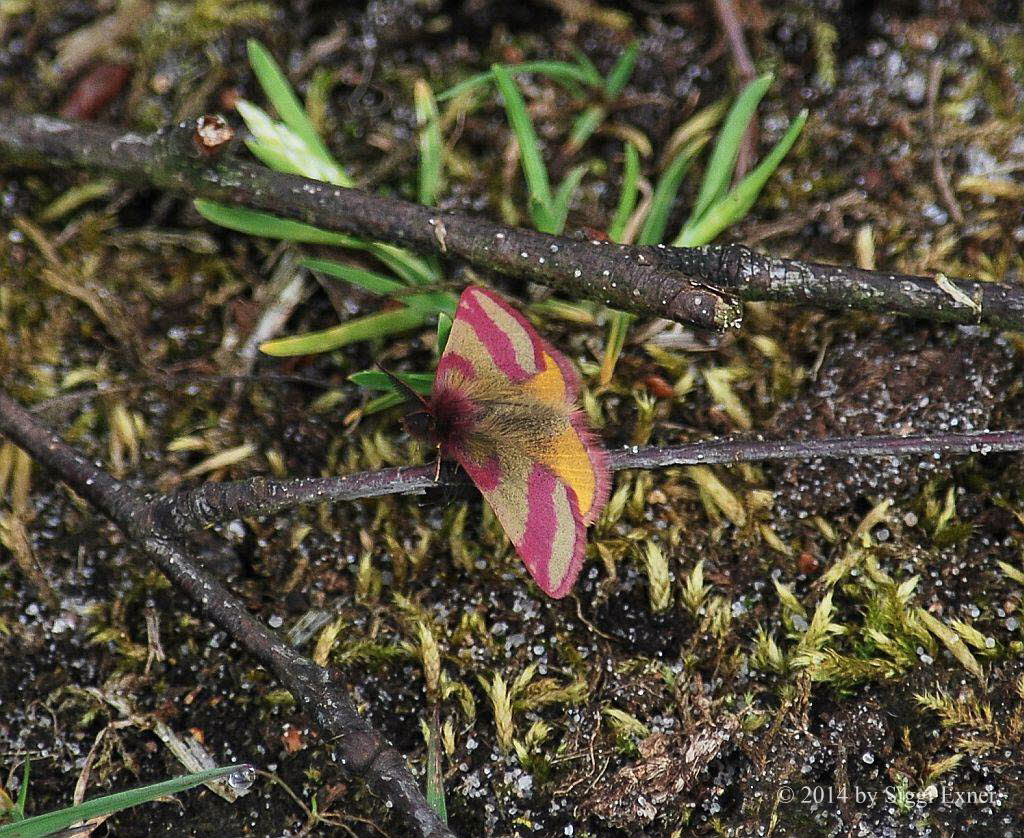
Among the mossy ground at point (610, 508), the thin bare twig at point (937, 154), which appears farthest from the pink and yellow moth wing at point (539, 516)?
the thin bare twig at point (937, 154)

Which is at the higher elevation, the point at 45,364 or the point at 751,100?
the point at 751,100

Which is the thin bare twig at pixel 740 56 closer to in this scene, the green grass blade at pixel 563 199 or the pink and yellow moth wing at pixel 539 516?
the green grass blade at pixel 563 199

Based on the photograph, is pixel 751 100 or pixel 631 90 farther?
pixel 631 90

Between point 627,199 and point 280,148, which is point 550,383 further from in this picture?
point 280,148

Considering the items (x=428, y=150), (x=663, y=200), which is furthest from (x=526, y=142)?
(x=663, y=200)

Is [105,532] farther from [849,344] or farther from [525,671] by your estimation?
[849,344]

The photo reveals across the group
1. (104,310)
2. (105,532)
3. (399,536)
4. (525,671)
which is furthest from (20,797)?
(104,310)
